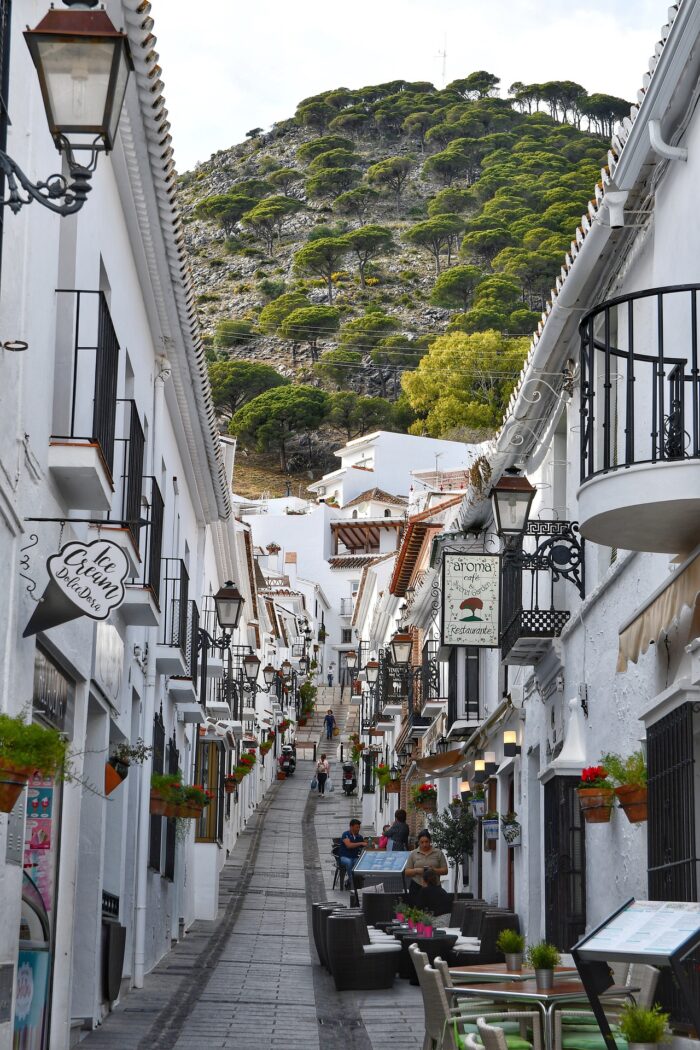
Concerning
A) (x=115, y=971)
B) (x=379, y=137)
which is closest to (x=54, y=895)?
(x=115, y=971)

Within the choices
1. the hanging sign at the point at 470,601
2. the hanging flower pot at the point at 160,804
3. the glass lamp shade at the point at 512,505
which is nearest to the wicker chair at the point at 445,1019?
the glass lamp shade at the point at 512,505

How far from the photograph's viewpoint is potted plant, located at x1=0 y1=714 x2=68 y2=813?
6.35 meters

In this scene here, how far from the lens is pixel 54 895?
9.79 meters

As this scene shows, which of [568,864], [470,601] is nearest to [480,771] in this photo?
[470,601]

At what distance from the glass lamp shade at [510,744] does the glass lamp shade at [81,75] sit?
44.1 feet

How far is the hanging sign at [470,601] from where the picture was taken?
16625 millimetres

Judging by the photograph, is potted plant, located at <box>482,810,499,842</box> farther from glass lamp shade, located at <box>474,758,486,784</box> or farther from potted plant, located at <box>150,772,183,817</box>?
potted plant, located at <box>150,772,183,817</box>

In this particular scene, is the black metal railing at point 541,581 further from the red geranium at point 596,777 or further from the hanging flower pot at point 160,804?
the hanging flower pot at point 160,804

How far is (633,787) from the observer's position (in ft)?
30.3

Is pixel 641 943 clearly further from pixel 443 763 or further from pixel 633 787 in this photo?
pixel 443 763

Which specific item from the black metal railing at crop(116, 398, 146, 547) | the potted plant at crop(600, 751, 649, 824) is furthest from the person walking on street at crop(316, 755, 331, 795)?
the potted plant at crop(600, 751, 649, 824)

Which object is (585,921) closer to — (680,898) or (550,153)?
(680,898)

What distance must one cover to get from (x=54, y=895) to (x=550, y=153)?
13770 cm

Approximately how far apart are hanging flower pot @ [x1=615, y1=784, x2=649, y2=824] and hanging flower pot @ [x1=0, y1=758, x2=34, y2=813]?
4352 millimetres
